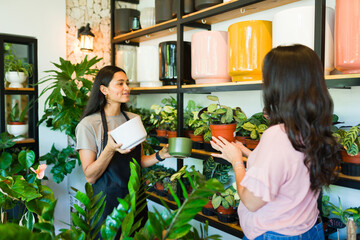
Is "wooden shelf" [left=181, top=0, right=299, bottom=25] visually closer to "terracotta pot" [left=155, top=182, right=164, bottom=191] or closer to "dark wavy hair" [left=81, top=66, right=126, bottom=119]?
"dark wavy hair" [left=81, top=66, right=126, bottom=119]

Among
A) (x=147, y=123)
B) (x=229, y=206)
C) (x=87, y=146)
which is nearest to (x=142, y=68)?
(x=147, y=123)

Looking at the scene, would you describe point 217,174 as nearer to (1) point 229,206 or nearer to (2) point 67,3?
(1) point 229,206

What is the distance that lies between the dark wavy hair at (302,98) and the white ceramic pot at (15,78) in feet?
7.35

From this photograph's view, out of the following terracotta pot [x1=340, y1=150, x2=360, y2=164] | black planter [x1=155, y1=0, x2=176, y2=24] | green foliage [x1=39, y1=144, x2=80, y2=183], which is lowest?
green foliage [x1=39, y1=144, x2=80, y2=183]

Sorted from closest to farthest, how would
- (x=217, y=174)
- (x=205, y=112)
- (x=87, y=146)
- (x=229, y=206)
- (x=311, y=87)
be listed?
(x=311, y=87), (x=87, y=146), (x=205, y=112), (x=229, y=206), (x=217, y=174)

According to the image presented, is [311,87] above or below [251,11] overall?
below

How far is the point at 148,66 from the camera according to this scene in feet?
8.24

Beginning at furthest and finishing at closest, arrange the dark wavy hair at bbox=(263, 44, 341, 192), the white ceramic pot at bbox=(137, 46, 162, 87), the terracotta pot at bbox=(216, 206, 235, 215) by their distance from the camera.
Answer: the white ceramic pot at bbox=(137, 46, 162, 87) → the terracotta pot at bbox=(216, 206, 235, 215) → the dark wavy hair at bbox=(263, 44, 341, 192)

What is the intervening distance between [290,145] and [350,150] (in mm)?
563

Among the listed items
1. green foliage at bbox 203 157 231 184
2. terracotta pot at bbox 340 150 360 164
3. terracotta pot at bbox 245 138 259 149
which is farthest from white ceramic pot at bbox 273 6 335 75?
green foliage at bbox 203 157 231 184

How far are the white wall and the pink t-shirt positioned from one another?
7.14ft

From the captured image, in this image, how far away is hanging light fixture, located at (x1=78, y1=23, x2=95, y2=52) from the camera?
282 centimetres

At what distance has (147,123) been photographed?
2.67 metres

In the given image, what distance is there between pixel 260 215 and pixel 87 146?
3.09 feet
